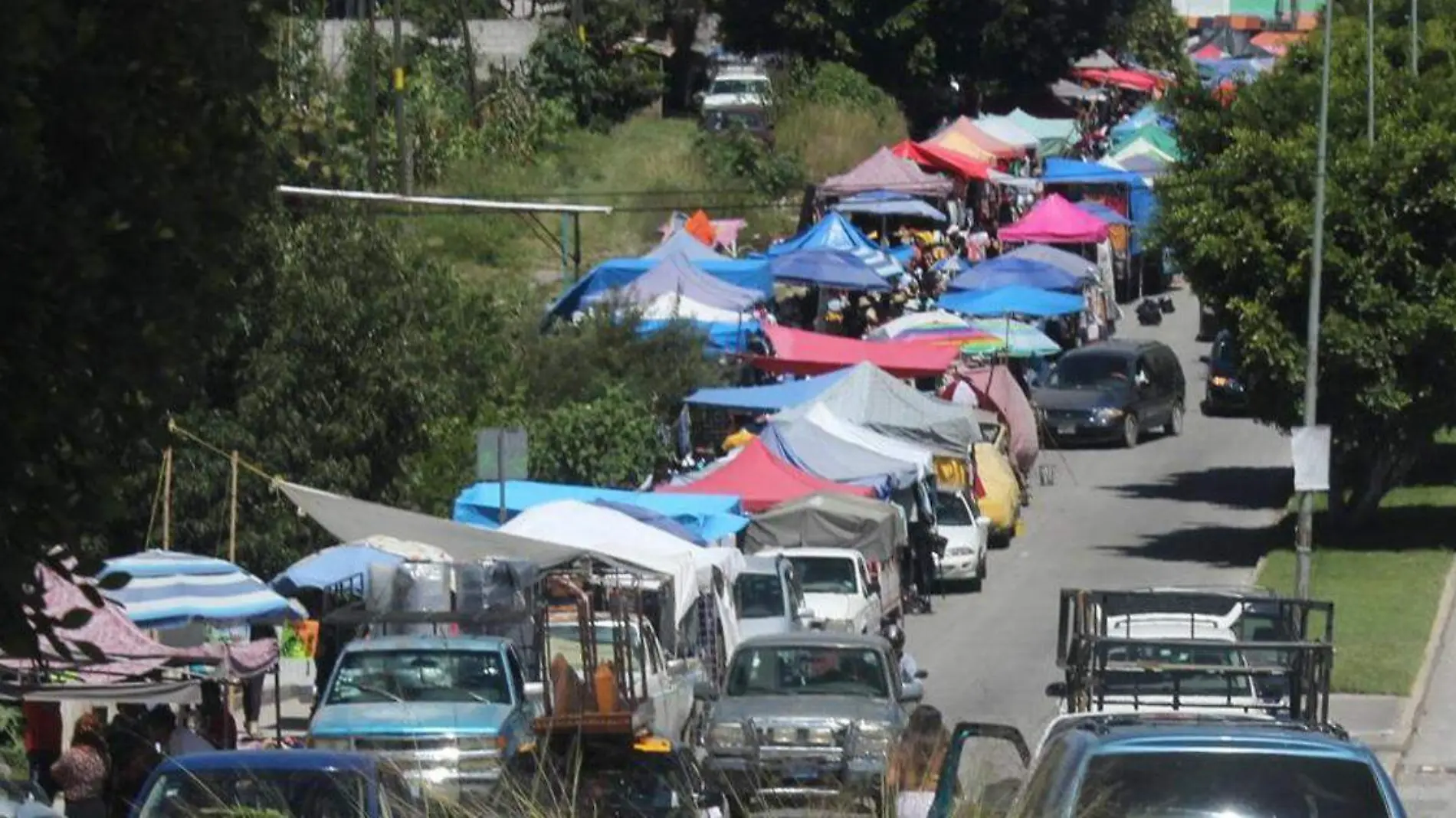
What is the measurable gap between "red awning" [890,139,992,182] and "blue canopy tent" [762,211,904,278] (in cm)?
1319

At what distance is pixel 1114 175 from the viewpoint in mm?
60844

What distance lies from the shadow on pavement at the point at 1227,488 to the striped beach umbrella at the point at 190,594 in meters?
23.4

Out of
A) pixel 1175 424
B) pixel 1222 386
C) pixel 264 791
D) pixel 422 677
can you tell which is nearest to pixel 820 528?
pixel 422 677

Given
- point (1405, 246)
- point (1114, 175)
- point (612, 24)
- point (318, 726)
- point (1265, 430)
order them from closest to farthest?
point (318, 726), point (1405, 246), point (1265, 430), point (1114, 175), point (612, 24)

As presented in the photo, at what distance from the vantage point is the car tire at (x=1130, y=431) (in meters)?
45.2

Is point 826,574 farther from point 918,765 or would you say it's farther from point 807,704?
point 918,765

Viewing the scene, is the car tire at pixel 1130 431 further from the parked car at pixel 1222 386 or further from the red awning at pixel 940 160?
the red awning at pixel 940 160

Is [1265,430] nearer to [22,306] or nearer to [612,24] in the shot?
[612,24]

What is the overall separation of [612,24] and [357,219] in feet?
126

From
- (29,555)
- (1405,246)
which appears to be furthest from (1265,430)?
(29,555)

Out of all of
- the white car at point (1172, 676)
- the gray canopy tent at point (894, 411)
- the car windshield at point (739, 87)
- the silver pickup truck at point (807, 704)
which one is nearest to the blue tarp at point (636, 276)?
the gray canopy tent at point (894, 411)

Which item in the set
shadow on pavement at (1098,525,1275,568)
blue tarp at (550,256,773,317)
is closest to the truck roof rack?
shadow on pavement at (1098,525,1275,568)

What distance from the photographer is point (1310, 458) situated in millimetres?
27094

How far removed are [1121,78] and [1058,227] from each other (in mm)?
37942
